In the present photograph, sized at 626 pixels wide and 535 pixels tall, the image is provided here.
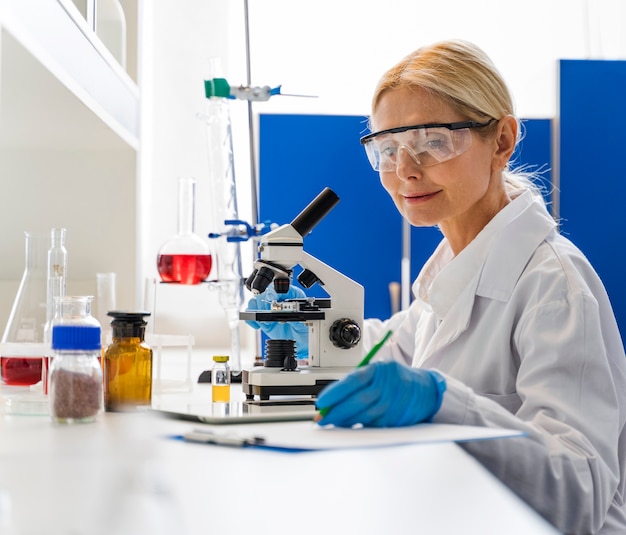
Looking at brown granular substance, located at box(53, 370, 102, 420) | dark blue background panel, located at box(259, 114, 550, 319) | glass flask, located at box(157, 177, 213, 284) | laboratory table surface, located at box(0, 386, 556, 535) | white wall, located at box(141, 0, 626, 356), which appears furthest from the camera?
white wall, located at box(141, 0, 626, 356)

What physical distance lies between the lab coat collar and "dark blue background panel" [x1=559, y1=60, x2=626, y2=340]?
2673 millimetres

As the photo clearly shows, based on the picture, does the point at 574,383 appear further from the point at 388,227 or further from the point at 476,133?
the point at 388,227

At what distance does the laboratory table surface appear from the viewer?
64 centimetres

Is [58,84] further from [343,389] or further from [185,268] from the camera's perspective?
[343,389]

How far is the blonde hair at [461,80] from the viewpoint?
179cm

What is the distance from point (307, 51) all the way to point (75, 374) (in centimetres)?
369

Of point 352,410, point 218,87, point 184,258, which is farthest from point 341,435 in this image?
point 184,258

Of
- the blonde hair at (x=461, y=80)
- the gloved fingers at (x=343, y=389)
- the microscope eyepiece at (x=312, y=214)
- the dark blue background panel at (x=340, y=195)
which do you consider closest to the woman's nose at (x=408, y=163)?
the blonde hair at (x=461, y=80)

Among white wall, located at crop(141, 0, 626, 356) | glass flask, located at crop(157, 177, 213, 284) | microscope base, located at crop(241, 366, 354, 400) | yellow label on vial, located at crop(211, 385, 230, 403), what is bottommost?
yellow label on vial, located at crop(211, 385, 230, 403)

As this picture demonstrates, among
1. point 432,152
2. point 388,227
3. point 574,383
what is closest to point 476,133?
point 432,152

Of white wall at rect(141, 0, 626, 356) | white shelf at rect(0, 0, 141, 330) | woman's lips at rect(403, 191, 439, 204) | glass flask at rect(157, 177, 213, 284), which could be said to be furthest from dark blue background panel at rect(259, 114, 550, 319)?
woman's lips at rect(403, 191, 439, 204)

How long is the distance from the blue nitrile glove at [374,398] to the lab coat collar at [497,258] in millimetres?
506

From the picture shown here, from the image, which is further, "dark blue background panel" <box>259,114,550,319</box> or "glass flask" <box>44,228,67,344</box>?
"dark blue background panel" <box>259,114,550,319</box>

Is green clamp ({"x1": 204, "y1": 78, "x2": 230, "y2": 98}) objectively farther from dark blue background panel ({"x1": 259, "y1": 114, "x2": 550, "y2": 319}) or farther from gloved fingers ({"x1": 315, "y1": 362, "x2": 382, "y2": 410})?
dark blue background panel ({"x1": 259, "y1": 114, "x2": 550, "y2": 319})
